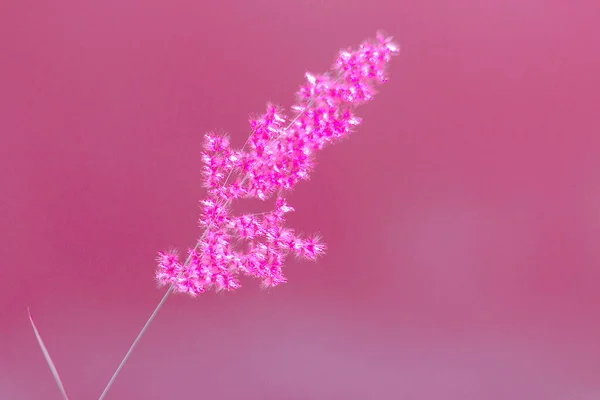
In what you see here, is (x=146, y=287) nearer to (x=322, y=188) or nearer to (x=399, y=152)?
(x=322, y=188)

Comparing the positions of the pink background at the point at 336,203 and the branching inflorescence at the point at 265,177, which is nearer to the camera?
the branching inflorescence at the point at 265,177

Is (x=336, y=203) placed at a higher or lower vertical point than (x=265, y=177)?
higher

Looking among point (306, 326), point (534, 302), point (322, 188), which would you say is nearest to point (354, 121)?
point (322, 188)

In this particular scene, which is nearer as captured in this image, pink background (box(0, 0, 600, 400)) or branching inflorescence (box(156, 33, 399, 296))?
branching inflorescence (box(156, 33, 399, 296))

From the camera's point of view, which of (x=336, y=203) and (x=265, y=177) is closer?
(x=265, y=177)
